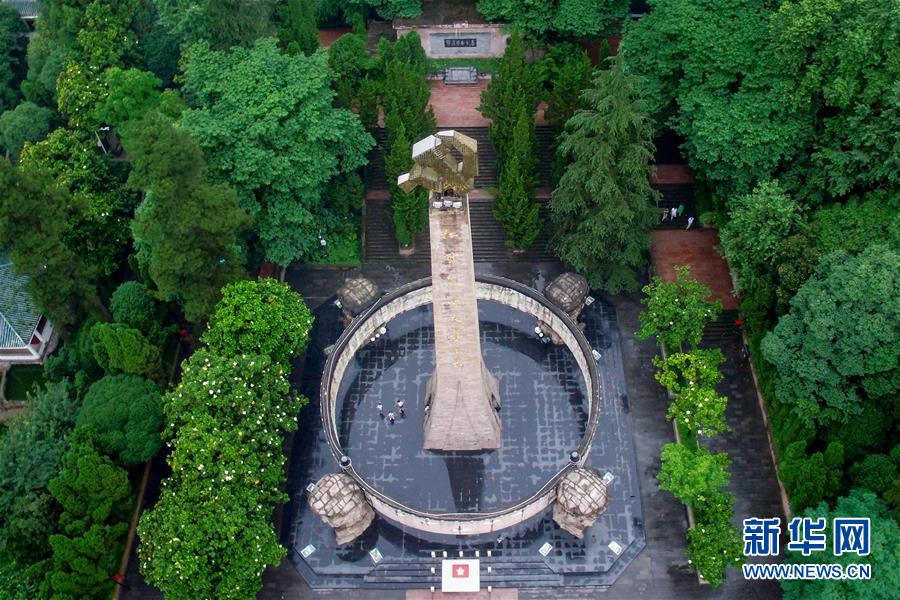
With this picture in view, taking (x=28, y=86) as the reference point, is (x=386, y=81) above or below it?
below

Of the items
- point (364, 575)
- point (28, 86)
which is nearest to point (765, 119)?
point (364, 575)

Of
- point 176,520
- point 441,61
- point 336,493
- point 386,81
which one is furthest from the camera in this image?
point 441,61

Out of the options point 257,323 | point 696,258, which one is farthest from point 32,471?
point 696,258

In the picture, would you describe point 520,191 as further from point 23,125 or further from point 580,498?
point 23,125

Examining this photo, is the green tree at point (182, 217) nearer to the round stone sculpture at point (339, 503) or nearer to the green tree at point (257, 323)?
the green tree at point (257, 323)

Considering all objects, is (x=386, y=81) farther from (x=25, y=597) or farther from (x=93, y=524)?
(x=25, y=597)

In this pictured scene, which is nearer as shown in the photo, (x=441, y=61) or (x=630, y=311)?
(x=630, y=311)

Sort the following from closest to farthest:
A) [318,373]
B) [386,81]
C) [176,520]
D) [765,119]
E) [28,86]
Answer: [176,520] → [765,119] → [318,373] → [386,81] → [28,86]
